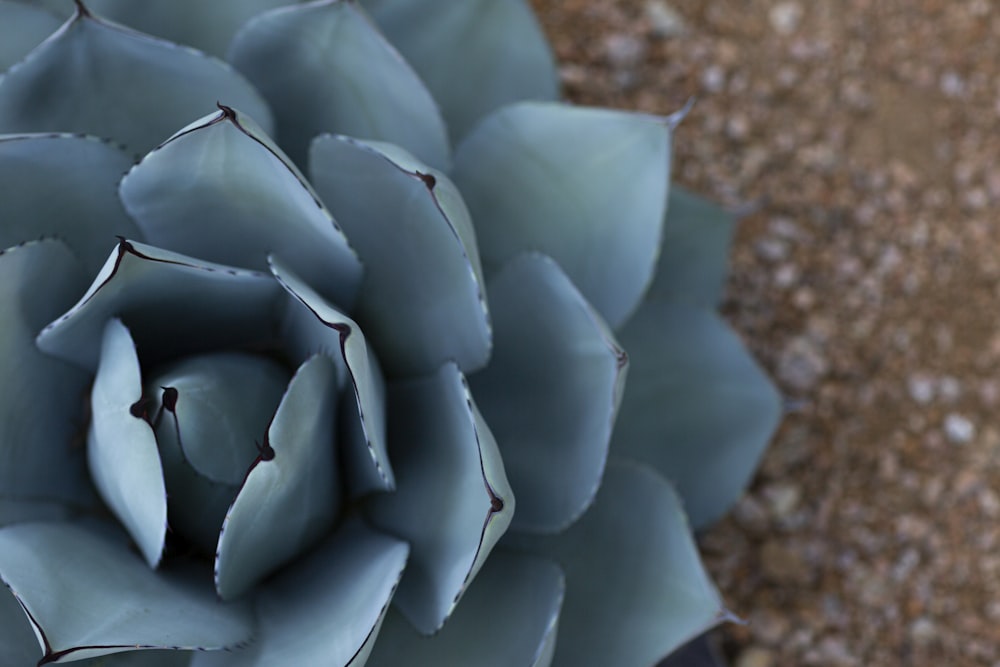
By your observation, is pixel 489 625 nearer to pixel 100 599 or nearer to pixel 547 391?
pixel 547 391

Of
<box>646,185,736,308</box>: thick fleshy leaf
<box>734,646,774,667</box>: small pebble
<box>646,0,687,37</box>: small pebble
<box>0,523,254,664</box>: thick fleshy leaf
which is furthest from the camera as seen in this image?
<box>646,0,687,37</box>: small pebble

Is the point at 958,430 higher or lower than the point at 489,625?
lower

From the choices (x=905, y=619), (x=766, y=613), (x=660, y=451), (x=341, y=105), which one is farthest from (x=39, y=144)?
(x=905, y=619)

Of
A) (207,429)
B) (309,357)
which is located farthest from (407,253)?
(207,429)

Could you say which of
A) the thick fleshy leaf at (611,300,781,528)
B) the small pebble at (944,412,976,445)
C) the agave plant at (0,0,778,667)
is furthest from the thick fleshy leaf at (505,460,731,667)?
the small pebble at (944,412,976,445)

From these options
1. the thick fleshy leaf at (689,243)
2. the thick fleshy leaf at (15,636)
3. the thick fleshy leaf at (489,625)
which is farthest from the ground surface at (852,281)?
the thick fleshy leaf at (15,636)

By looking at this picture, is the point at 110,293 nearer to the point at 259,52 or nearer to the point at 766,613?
the point at 259,52

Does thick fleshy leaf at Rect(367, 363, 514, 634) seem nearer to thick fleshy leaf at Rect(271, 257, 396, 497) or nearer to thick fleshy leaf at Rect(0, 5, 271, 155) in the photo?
thick fleshy leaf at Rect(271, 257, 396, 497)

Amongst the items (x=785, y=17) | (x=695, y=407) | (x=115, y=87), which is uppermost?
(x=115, y=87)
